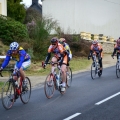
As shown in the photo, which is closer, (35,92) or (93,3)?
(35,92)

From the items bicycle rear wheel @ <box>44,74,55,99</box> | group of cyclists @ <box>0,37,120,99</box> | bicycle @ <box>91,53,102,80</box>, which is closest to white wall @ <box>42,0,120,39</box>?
bicycle @ <box>91,53,102,80</box>

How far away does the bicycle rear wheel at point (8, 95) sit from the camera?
8695mm

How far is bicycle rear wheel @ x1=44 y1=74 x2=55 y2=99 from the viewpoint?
1005cm

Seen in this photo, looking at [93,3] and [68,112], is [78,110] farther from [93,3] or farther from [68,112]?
[93,3]

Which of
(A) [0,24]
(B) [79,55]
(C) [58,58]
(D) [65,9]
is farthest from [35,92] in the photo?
(D) [65,9]

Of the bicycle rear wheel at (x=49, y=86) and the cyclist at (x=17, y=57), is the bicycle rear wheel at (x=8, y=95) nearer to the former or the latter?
the cyclist at (x=17, y=57)

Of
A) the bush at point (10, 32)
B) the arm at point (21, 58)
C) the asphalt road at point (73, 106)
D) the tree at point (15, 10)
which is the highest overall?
the tree at point (15, 10)

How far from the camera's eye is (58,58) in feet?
36.0

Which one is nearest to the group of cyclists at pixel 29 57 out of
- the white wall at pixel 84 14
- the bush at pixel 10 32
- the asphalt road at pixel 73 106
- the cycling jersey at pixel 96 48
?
the asphalt road at pixel 73 106

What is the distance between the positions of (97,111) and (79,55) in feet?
58.8

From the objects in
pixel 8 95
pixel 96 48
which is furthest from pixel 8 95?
pixel 96 48

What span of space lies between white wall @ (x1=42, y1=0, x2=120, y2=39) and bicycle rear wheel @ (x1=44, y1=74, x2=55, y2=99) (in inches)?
977

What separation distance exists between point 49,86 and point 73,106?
1.21 meters

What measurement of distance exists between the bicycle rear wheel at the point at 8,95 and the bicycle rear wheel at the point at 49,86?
1.34 meters
